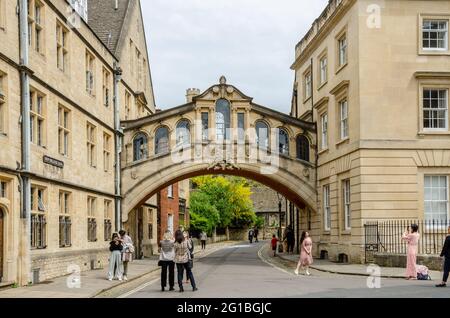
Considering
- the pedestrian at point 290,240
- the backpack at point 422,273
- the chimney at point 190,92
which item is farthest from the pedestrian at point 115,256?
the chimney at point 190,92

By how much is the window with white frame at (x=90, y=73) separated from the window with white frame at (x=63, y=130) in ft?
9.98

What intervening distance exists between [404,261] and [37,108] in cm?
1372

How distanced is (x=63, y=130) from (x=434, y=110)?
14.4m

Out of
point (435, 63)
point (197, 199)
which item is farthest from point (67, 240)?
point (197, 199)

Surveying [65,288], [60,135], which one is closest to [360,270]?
[65,288]

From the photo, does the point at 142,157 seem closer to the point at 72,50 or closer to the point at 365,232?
the point at 72,50

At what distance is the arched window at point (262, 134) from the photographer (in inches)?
1474

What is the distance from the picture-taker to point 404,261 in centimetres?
2698

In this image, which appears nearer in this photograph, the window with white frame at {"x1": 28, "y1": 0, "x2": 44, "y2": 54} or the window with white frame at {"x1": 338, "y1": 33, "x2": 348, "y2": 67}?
the window with white frame at {"x1": 28, "y1": 0, "x2": 44, "y2": 54}

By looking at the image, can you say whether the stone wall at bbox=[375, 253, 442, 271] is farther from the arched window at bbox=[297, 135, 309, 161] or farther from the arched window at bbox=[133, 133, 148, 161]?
the arched window at bbox=[133, 133, 148, 161]

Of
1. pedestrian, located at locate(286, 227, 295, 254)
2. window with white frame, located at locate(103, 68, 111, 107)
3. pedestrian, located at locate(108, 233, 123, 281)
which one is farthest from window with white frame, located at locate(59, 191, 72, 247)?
pedestrian, located at locate(286, 227, 295, 254)

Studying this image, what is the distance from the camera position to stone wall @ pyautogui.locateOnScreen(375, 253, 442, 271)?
2544cm

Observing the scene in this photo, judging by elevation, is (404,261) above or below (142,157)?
below

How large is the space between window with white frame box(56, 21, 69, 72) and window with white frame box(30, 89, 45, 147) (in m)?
2.29
